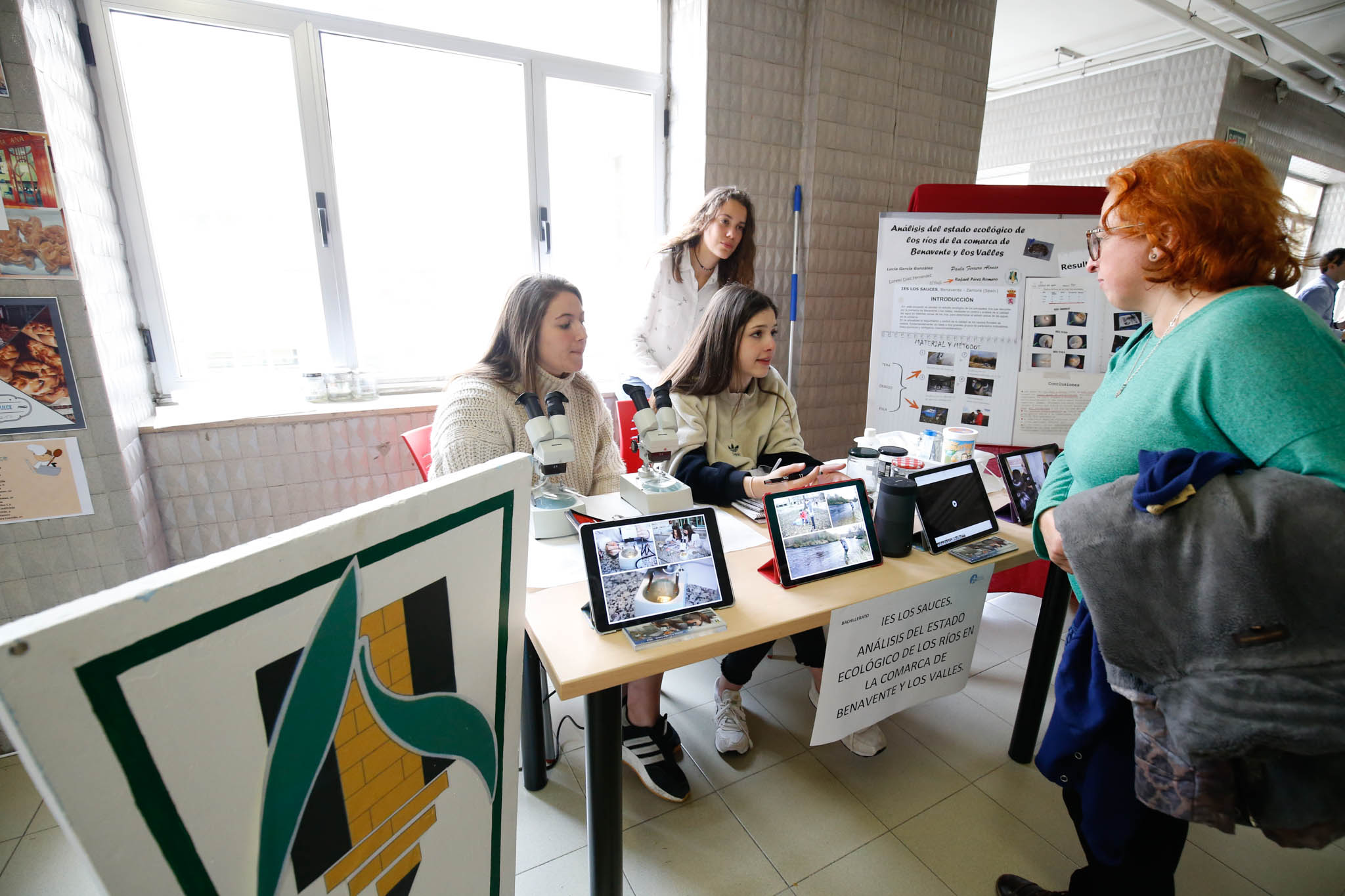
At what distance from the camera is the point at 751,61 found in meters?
2.93

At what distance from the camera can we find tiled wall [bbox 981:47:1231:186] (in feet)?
16.1

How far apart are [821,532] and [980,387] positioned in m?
1.96

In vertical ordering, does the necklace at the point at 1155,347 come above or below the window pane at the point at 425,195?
below

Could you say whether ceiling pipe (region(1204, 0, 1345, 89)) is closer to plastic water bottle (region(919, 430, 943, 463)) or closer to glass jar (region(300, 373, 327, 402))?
plastic water bottle (region(919, 430, 943, 463))

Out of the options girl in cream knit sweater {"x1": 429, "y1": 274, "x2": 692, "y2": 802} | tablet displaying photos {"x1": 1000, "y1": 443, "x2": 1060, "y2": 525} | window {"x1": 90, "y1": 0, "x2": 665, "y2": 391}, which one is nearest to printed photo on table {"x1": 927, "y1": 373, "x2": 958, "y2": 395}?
tablet displaying photos {"x1": 1000, "y1": 443, "x2": 1060, "y2": 525}

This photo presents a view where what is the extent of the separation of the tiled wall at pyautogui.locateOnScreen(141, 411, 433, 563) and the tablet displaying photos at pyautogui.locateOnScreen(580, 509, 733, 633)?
1.75 m

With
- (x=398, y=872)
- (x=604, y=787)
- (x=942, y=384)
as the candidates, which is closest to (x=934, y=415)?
(x=942, y=384)

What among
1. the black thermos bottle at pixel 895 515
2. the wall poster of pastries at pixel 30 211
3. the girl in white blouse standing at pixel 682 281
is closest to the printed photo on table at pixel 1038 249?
the girl in white blouse standing at pixel 682 281

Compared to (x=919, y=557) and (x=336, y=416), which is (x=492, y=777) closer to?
(x=919, y=557)

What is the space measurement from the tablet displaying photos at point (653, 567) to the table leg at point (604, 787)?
0.13m

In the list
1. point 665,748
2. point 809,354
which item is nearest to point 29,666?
point 665,748

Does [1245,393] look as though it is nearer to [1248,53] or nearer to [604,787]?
[604,787]

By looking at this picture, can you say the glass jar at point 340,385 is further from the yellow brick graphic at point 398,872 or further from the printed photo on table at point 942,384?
the printed photo on table at point 942,384

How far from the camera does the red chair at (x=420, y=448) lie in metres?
1.94
